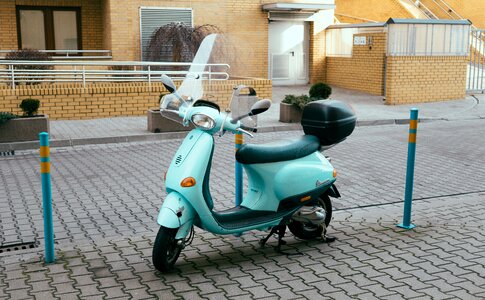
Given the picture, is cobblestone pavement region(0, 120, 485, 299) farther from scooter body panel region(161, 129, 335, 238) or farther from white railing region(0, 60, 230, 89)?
white railing region(0, 60, 230, 89)

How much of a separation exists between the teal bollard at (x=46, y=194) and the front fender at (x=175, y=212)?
98 centimetres

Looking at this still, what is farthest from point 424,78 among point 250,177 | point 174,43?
point 250,177

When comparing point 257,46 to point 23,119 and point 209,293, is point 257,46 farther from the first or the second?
point 209,293

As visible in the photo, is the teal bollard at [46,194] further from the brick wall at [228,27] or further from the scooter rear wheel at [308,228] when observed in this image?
the brick wall at [228,27]

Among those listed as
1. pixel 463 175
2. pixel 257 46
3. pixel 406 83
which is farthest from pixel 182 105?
pixel 257 46

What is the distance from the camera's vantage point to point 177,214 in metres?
4.96

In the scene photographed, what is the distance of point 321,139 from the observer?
231 inches

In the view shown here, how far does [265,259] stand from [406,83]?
13.0 m

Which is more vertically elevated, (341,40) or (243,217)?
(341,40)

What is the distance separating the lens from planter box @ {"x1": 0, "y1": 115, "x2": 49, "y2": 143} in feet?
36.6

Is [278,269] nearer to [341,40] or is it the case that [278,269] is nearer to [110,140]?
[110,140]

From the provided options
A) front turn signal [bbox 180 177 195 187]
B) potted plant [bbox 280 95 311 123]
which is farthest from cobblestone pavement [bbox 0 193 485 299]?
potted plant [bbox 280 95 311 123]

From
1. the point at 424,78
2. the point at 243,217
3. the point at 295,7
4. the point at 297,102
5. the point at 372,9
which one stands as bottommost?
the point at 243,217

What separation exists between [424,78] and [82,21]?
10.6 m
